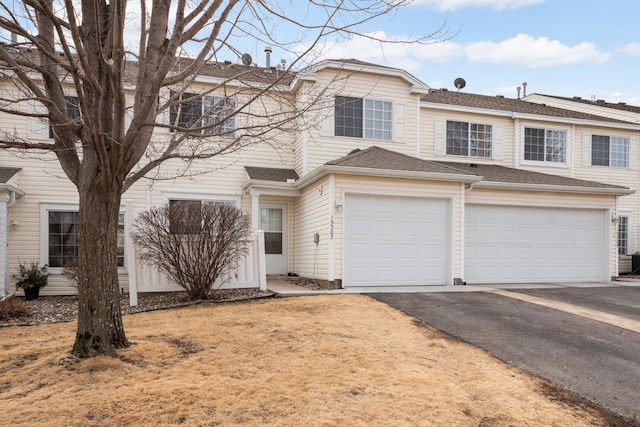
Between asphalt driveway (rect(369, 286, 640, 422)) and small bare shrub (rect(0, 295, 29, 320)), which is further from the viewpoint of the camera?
small bare shrub (rect(0, 295, 29, 320))

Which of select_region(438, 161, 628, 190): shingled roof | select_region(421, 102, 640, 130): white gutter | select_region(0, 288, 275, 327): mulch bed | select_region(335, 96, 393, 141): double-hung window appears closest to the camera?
select_region(0, 288, 275, 327): mulch bed

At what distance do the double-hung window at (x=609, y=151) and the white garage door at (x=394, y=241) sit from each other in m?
8.33

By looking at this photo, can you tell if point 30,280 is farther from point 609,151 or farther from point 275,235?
point 609,151

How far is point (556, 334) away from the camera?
6.05 meters

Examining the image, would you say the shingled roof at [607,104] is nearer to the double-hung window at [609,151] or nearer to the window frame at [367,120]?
the double-hung window at [609,151]

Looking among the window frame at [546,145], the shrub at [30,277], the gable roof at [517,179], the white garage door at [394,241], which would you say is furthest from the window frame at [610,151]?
the shrub at [30,277]

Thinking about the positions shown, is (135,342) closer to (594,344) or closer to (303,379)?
(303,379)

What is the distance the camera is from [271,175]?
40.8ft

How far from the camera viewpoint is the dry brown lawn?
3322 mm

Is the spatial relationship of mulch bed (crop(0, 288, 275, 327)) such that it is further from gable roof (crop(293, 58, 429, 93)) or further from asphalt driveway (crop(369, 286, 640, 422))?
gable roof (crop(293, 58, 429, 93))

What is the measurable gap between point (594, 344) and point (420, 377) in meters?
2.98

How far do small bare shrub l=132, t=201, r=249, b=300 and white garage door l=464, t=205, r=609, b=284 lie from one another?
21.7 ft

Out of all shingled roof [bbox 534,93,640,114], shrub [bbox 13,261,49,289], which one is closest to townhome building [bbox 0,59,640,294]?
shrub [bbox 13,261,49,289]

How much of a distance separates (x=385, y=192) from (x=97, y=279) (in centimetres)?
698
